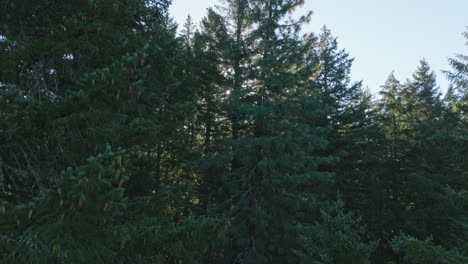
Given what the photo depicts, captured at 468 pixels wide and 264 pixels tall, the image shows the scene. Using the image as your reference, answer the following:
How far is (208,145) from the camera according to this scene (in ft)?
54.4

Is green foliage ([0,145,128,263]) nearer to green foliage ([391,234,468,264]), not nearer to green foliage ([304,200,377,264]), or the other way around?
green foliage ([304,200,377,264])

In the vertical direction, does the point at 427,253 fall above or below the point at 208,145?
below

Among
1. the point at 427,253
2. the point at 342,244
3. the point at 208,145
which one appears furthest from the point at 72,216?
the point at 208,145

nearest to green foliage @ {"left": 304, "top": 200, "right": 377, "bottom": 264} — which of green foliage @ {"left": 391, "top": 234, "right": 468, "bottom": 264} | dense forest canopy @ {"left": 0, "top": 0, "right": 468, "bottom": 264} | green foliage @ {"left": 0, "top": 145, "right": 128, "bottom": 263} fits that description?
dense forest canopy @ {"left": 0, "top": 0, "right": 468, "bottom": 264}

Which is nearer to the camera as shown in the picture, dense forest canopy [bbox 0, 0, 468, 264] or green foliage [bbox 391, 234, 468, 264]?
dense forest canopy [bbox 0, 0, 468, 264]

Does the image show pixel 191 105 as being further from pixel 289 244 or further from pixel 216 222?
pixel 289 244

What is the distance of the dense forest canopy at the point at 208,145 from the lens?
146 inches

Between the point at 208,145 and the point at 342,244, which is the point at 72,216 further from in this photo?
the point at 208,145

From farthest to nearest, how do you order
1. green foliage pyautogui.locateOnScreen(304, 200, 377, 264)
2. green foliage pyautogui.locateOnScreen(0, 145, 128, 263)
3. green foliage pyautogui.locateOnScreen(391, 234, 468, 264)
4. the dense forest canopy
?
green foliage pyautogui.locateOnScreen(304, 200, 377, 264)
green foliage pyautogui.locateOnScreen(391, 234, 468, 264)
the dense forest canopy
green foliage pyautogui.locateOnScreen(0, 145, 128, 263)

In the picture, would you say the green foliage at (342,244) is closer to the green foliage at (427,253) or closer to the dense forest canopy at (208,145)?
the dense forest canopy at (208,145)

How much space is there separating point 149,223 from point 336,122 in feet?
48.6

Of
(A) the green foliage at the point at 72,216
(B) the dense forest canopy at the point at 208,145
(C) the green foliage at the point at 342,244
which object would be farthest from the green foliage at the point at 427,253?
(A) the green foliage at the point at 72,216

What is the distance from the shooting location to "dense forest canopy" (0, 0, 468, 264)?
371 centimetres

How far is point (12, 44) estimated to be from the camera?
4734 millimetres
